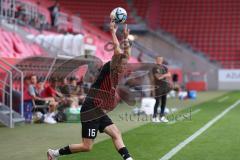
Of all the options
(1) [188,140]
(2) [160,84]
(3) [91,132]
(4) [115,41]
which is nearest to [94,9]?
(2) [160,84]

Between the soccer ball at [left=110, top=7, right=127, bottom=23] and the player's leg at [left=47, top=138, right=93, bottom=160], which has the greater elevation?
the soccer ball at [left=110, top=7, right=127, bottom=23]

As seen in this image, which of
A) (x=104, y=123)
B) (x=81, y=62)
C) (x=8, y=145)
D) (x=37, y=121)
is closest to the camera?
(x=104, y=123)

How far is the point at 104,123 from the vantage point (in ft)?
25.6

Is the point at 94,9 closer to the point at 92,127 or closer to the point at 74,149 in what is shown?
the point at 74,149

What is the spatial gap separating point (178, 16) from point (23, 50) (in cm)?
2657

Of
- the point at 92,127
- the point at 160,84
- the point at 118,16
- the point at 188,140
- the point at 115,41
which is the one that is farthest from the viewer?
the point at 160,84

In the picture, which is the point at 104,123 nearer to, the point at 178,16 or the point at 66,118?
the point at 66,118

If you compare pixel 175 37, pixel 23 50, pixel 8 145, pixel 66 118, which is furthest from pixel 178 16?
pixel 8 145

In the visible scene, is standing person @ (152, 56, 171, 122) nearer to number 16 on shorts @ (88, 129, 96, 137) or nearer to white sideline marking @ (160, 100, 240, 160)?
white sideline marking @ (160, 100, 240, 160)

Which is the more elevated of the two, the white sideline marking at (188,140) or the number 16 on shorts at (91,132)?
the number 16 on shorts at (91,132)

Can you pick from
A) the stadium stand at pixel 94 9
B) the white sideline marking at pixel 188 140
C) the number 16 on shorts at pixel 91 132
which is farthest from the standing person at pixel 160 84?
the stadium stand at pixel 94 9

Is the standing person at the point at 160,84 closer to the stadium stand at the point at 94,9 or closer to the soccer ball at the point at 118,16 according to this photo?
the soccer ball at the point at 118,16

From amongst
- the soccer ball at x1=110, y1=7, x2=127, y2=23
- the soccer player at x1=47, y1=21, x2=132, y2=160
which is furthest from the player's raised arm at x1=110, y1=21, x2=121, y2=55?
the soccer player at x1=47, y1=21, x2=132, y2=160

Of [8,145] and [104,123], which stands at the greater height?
[104,123]
